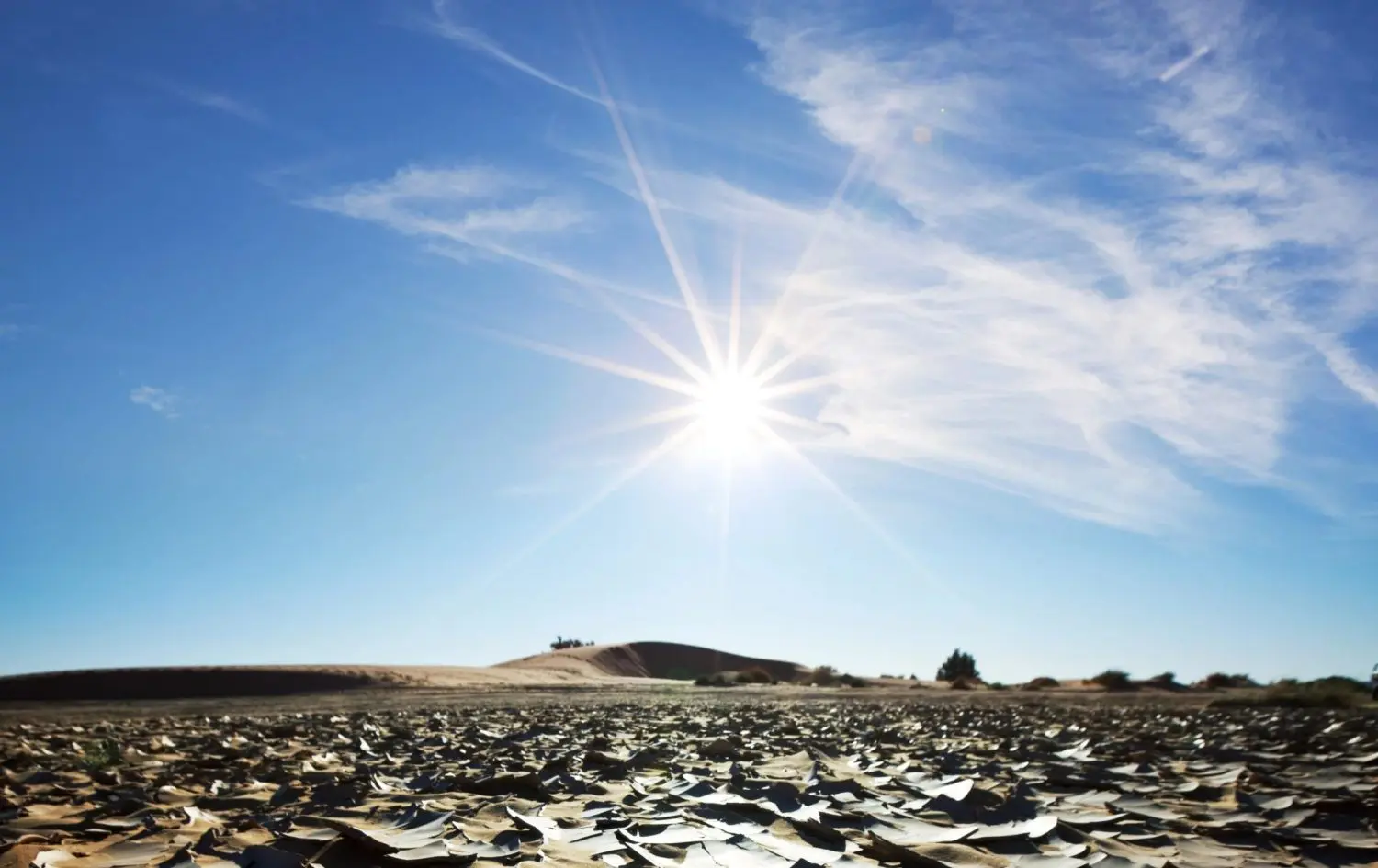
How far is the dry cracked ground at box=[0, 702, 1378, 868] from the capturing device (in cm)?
233

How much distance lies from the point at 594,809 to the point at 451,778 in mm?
1000

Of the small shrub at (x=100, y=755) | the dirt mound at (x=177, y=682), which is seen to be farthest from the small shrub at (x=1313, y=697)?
the dirt mound at (x=177, y=682)

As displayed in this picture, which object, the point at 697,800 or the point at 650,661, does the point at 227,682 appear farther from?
the point at 650,661

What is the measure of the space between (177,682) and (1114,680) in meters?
24.0

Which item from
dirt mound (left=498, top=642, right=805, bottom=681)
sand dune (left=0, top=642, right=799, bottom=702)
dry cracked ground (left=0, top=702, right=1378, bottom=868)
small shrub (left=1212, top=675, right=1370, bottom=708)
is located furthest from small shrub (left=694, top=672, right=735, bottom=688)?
dry cracked ground (left=0, top=702, right=1378, bottom=868)

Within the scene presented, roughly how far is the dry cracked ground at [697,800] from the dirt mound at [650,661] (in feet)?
110

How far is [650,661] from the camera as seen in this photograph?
50094 mm

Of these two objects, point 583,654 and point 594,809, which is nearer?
point 594,809

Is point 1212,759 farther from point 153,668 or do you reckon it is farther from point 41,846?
point 153,668

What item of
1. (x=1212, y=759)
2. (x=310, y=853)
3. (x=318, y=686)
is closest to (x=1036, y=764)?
(x=1212, y=759)

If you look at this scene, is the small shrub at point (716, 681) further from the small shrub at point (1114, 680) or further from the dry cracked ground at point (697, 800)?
the dry cracked ground at point (697, 800)

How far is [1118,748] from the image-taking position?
4949mm

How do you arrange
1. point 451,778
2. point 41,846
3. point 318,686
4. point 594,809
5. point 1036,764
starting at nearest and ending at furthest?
1. point 41,846
2. point 594,809
3. point 451,778
4. point 1036,764
5. point 318,686

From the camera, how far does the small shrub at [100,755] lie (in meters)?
4.53
